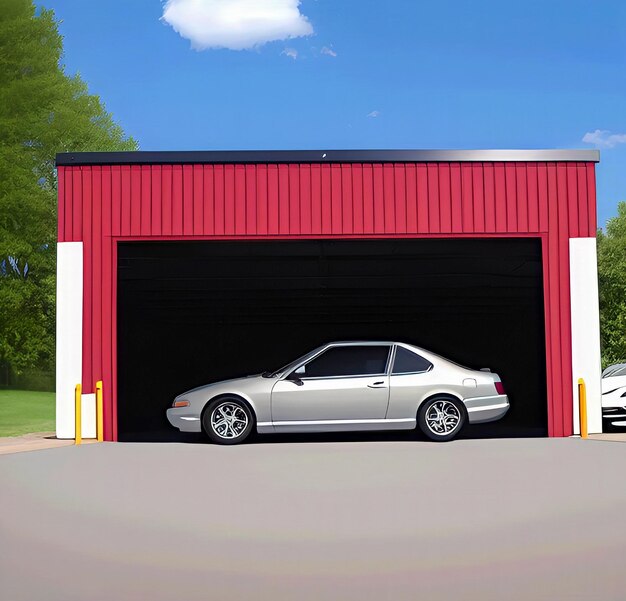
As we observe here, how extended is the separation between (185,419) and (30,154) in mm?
29610

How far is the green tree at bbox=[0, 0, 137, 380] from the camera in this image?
37938mm

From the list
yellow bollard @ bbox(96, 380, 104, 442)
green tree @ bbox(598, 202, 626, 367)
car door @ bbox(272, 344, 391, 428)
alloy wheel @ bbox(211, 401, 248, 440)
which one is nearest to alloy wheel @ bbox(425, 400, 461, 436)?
car door @ bbox(272, 344, 391, 428)

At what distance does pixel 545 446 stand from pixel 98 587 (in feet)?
32.1

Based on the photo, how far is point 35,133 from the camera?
40094mm

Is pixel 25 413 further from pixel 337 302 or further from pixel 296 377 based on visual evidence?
pixel 296 377

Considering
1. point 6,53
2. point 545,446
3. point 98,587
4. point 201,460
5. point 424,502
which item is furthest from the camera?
point 6,53

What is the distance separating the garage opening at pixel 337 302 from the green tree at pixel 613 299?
36731 millimetres

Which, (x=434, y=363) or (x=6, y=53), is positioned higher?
(x=6, y=53)

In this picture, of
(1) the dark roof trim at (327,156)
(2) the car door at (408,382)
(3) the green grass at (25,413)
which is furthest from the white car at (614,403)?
(3) the green grass at (25,413)

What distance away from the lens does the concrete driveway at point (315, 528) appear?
5.55 meters

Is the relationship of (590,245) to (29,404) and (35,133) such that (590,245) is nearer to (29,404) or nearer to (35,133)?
(29,404)

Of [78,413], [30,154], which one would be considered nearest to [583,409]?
[78,413]

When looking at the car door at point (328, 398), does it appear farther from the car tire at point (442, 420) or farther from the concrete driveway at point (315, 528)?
the concrete driveway at point (315, 528)

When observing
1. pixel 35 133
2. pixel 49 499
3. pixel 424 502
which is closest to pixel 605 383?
pixel 424 502
